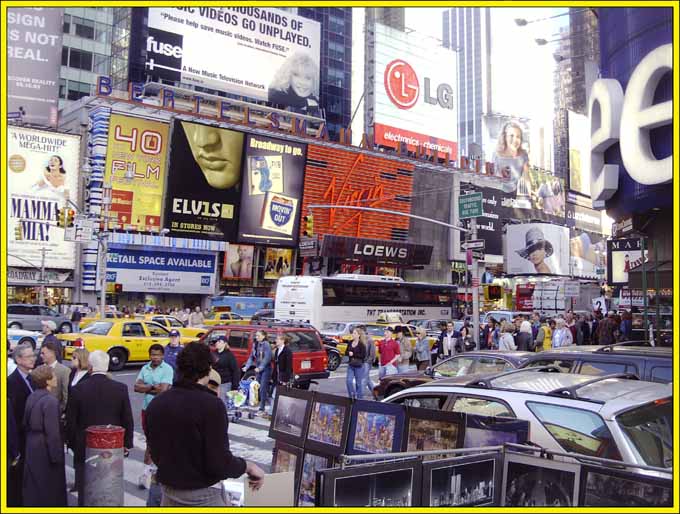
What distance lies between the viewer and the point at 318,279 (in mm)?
34062

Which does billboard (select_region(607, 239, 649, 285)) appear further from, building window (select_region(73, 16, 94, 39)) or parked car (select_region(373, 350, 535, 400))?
building window (select_region(73, 16, 94, 39))

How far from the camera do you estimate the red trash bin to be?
649cm

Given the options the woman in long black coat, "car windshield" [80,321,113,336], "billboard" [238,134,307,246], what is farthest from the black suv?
"billboard" [238,134,307,246]

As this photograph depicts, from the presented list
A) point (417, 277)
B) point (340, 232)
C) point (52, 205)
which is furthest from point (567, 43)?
point (52, 205)

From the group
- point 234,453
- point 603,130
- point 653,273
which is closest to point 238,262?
point 653,273

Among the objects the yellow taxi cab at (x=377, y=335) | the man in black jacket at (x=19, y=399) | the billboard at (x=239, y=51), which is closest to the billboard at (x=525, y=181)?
Result: the billboard at (x=239, y=51)

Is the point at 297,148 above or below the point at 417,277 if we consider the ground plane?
above

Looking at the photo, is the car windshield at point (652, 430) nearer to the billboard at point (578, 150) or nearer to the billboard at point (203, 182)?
the billboard at point (203, 182)

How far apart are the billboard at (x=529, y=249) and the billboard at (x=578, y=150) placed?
8807 mm

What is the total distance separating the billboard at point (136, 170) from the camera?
44125mm

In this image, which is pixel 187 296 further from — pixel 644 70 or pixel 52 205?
pixel 644 70

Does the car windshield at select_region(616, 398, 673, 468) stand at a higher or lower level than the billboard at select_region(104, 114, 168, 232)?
lower

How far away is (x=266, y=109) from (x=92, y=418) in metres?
54.9

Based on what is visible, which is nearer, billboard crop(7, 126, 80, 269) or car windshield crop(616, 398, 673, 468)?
car windshield crop(616, 398, 673, 468)
